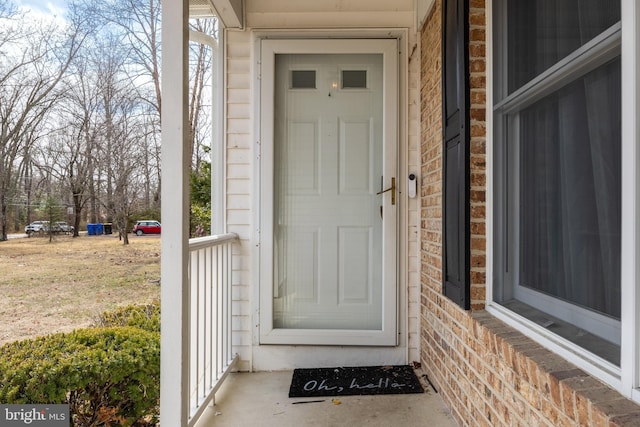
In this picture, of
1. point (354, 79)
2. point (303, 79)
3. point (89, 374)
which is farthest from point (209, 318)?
point (354, 79)

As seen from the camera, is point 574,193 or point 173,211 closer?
point 574,193

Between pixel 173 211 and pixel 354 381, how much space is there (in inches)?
67.7

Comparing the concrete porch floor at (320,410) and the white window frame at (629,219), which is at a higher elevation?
the white window frame at (629,219)

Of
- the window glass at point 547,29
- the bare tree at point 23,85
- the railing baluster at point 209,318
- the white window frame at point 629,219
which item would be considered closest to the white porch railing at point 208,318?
the railing baluster at point 209,318

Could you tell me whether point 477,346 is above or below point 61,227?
below

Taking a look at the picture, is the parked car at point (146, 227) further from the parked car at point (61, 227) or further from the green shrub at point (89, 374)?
the green shrub at point (89, 374)

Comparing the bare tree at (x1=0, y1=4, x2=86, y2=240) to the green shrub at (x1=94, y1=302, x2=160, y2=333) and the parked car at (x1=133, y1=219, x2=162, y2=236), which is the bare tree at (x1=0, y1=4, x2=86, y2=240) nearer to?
the parked car at (x1=133, y1=219, x2=162, y2=236)

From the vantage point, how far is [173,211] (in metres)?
1.74

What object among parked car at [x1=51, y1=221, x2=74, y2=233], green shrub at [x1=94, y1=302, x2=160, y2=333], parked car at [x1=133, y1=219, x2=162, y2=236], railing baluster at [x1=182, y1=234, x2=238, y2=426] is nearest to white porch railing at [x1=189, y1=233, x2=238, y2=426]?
railing baluster at [x1=182, y1=234, x2=238, y2=426]

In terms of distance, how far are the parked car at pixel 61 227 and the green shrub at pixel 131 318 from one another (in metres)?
0.70

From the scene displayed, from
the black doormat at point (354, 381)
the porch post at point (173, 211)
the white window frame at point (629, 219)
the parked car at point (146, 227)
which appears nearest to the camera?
the white window frame at point (629, 219)

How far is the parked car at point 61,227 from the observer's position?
2305mm

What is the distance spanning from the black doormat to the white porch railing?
533mm

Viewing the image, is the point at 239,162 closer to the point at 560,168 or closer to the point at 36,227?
the point at 36,227
